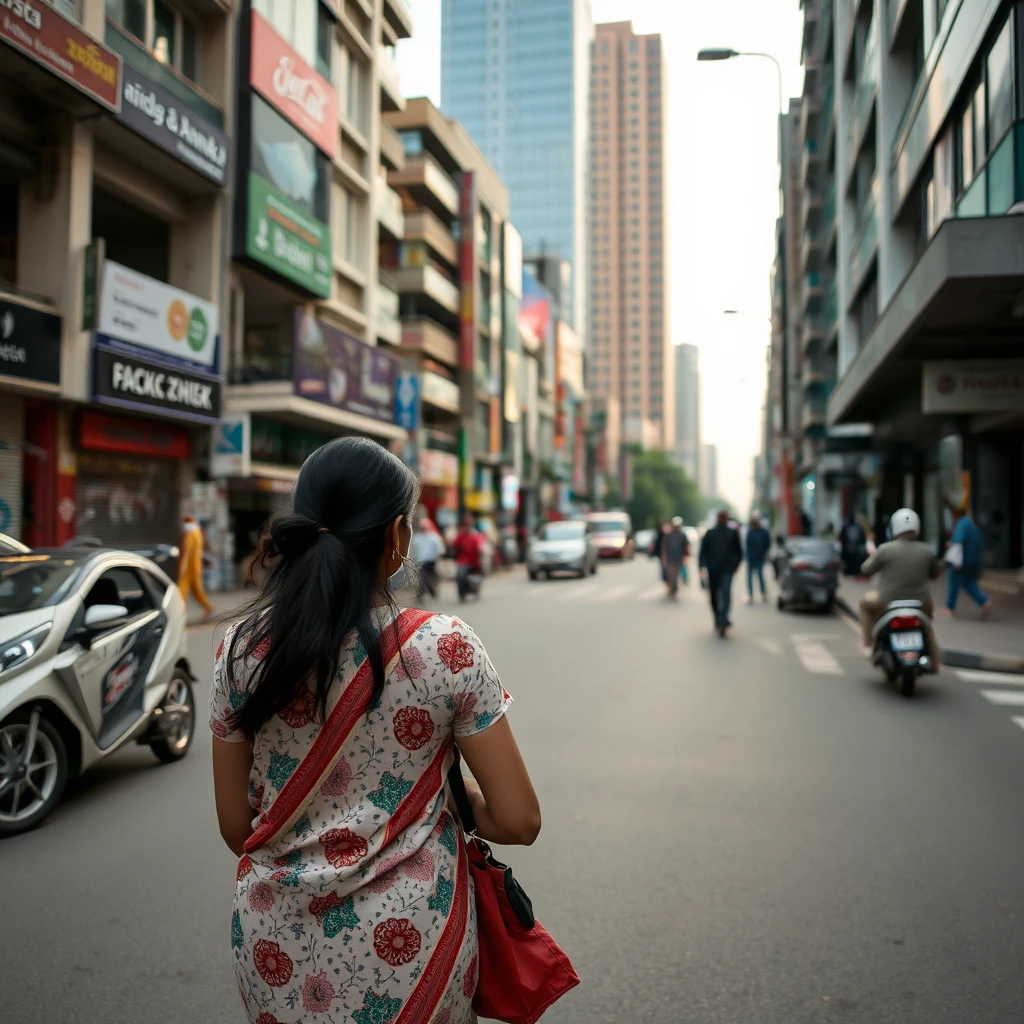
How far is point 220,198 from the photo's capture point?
2362 cm

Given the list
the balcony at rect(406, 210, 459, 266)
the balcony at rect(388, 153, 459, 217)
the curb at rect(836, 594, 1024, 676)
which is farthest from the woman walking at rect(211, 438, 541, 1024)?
the balcony at rect(406, 210, 459, 266)

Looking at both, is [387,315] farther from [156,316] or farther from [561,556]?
[156,316]

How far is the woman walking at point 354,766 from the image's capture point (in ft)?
5.53

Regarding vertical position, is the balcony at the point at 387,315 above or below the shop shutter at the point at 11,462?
above

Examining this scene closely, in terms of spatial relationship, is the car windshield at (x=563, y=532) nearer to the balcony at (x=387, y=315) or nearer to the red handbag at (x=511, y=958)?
the balcony at (x=387, y=315)

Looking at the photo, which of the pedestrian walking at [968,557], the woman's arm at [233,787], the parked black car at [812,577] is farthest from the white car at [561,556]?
the woman's arm at [233,787]

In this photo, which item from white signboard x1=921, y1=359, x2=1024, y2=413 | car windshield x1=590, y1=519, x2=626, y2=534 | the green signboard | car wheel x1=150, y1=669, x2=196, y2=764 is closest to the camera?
car wheel x1=150, y1=669, x2=196, y2=764

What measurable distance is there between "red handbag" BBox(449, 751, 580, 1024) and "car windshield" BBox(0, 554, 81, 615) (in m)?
4.43

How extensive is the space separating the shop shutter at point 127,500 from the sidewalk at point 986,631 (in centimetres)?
1457

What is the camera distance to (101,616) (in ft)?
18.0

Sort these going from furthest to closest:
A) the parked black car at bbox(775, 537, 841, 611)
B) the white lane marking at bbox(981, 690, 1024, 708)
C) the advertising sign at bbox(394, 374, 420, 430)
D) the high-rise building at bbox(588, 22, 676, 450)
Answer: the high-rise building at bbox(588, 22, 676, 450), the advertising sign at bbox(394, 374, 420, 430), the parked black car at bbox(775, 537, 841, 611), the white lane marking at bbox(981, 690, 1024, 708)

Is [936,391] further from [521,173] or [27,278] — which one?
[521,173]

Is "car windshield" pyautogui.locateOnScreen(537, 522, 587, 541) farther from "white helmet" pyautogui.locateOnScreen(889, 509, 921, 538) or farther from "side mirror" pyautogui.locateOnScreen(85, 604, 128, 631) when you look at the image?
"side mirror" pyautogui.locateOnScreen(85, 604, 128, 631)

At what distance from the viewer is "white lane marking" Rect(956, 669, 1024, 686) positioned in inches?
397
